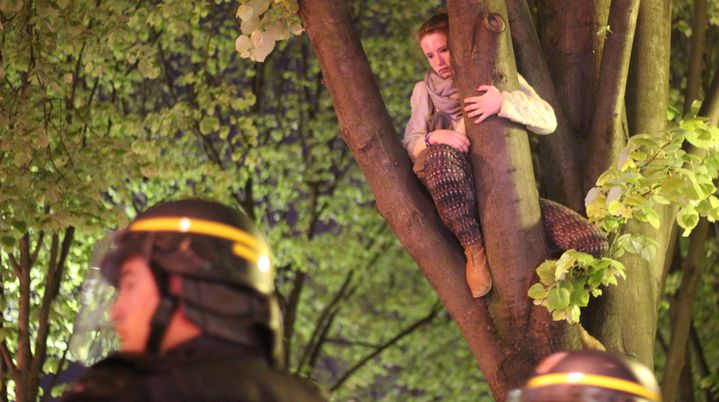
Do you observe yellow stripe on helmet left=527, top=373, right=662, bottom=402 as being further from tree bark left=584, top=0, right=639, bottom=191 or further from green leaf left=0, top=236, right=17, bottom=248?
green leaf left=0, top=236, right=17, bottom=248

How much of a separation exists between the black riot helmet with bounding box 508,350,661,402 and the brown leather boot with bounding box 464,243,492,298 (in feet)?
6.44

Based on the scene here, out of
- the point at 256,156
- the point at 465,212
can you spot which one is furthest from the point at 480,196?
the point at 256,156

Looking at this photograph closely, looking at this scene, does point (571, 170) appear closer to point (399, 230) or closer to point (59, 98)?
point (399, 230)

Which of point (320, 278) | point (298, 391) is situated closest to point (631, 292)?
point (298, 391)

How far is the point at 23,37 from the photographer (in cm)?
888

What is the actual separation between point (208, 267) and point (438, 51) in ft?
9.87

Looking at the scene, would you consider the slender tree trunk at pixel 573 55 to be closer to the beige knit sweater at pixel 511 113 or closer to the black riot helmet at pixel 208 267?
the beige knit sweater at pixel 511 113

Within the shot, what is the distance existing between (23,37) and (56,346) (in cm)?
309

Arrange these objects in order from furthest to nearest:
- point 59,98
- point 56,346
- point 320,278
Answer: point 320,278 → point 56,346 → point 59,98

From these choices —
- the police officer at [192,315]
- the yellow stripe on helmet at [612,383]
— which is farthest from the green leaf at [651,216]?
the police officer at [192,315]

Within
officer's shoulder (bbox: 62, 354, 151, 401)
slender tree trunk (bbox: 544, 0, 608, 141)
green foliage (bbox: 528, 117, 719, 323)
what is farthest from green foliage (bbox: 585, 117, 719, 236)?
officer's shoulder (bbox: 62, 354, 151, 401)

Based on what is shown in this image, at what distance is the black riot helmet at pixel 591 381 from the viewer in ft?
10.0

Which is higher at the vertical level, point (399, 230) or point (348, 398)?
point (348, 398)

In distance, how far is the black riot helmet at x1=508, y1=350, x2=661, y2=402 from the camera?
120 inches
